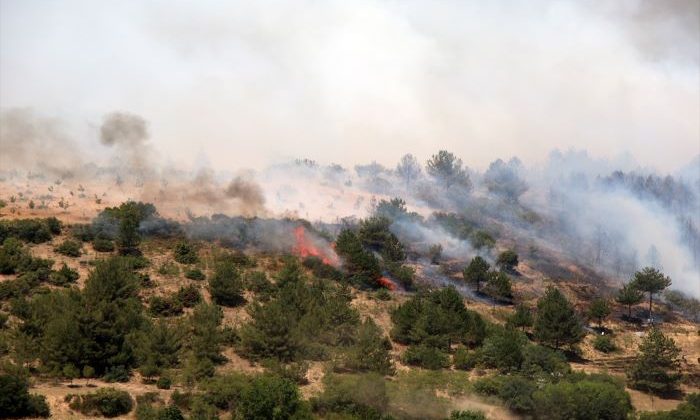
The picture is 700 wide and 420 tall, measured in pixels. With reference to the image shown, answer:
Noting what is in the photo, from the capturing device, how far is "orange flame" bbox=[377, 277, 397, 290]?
99.8 m

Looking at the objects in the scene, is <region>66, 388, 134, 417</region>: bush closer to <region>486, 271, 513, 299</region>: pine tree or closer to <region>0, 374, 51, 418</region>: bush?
<region>0, 374, 51, 418</region>: bush

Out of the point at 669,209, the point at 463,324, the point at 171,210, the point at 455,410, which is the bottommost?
the point at 455,410

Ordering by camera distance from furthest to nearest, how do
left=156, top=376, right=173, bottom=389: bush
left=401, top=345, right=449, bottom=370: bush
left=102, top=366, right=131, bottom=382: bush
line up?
left=401, top=345, right=449, bottom=370: bush → left=102, top=366, right=131, bottom=382: bush → left=156, top=376, right=173, bottom=389: bush

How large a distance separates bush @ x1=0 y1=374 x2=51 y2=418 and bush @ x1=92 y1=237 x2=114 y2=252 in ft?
130

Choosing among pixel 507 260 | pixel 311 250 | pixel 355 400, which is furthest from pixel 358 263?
pixel 355 400

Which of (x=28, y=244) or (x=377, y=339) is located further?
(x=28, y=244)

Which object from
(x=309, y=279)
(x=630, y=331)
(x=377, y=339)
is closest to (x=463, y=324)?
(x=377, y=339)

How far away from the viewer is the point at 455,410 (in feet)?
197

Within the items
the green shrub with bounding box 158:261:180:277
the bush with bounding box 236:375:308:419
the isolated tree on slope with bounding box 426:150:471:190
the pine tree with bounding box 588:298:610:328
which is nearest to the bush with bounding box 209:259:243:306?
the green shrub with bounding box 158:261:180:277

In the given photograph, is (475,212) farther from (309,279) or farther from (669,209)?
(309,279)

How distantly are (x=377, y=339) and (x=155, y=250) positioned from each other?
36.2 m

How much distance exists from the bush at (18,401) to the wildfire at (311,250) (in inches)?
2036

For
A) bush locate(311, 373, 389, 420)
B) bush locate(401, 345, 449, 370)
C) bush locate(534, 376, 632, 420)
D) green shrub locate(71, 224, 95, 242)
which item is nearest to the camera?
bush locate(311, 373, 389, 420)

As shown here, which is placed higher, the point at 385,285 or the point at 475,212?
the point at 475,212
